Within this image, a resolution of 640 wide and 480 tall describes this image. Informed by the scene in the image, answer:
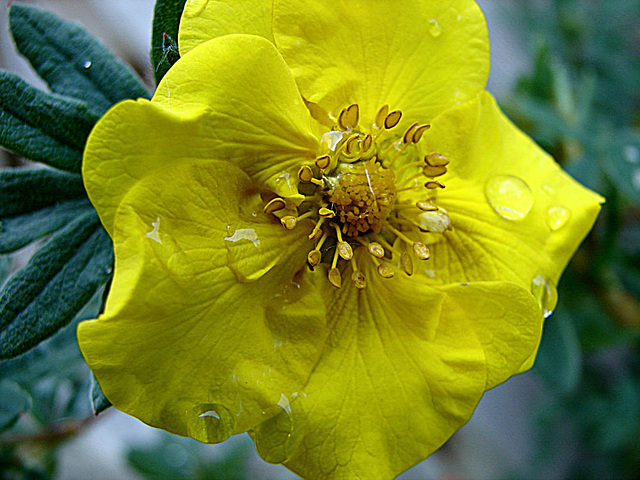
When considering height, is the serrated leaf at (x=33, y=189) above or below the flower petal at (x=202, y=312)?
above

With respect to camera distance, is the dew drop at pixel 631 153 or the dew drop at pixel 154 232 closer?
the dew drop at pixel 154 232

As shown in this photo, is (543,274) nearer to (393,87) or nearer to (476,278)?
(476,278)

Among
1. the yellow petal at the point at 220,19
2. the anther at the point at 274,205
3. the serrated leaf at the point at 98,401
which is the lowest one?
the serrated leaf at the point at 98,401

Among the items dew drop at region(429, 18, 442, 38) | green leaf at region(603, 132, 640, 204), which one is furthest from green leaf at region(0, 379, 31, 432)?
green leaf at region(603, 132, 640, 204)

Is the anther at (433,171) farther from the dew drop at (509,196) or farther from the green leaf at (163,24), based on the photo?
the green leaf at (163,24)

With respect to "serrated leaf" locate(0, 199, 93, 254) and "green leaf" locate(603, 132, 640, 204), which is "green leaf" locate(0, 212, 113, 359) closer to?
"serrated leaf" locate(0, 199, 93, 254)

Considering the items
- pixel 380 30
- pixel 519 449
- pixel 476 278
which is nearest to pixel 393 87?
pixel 380 30

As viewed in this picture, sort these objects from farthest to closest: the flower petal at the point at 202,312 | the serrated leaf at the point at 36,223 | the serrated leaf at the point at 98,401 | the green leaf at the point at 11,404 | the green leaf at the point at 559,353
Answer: the green leaf at the point at 559,353, the green leaf at the point at 11,404, the serrated leaf at the point at 36,223, the serrated leaf at the point at 98,401, the flower petal at the point at 202,312

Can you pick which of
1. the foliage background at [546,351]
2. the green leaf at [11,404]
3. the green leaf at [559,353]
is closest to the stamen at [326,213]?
the foliage background at [546,351]
